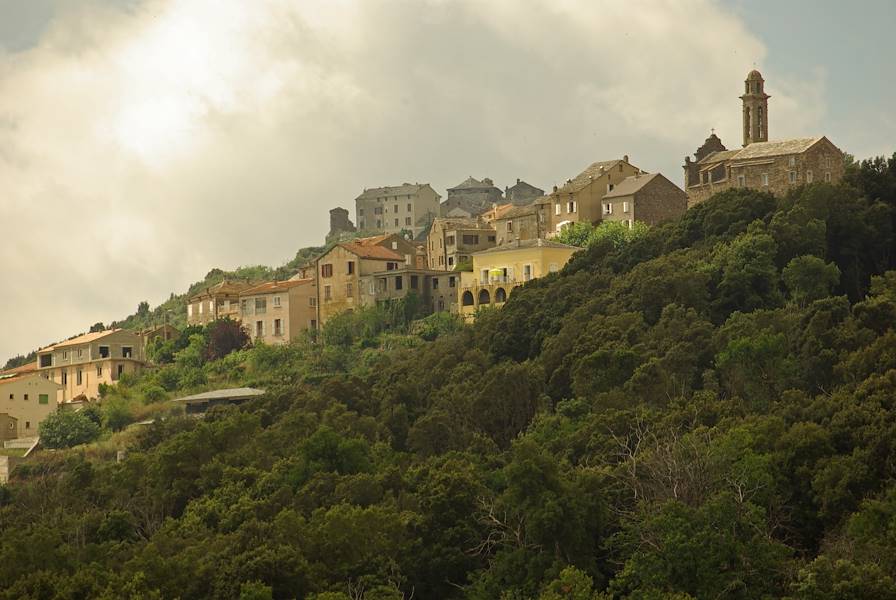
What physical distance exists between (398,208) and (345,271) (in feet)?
163

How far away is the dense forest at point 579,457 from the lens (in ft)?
157

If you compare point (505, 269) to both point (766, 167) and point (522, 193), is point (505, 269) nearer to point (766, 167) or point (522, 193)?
point (766, 167)

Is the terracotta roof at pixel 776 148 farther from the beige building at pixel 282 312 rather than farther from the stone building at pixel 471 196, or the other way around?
the stone building at pixel 471 196

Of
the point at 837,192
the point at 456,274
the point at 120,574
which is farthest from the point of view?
the point at 456,274

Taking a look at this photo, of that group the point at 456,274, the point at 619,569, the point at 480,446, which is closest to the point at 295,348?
the point at 456,274

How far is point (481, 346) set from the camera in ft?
240

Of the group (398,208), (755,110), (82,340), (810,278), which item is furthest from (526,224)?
(398,208)

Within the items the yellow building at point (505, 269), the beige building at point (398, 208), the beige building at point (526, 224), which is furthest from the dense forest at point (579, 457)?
the beige building at point (398, 208)

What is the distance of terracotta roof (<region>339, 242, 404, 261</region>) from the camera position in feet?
309

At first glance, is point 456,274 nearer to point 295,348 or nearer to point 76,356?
point 295,348

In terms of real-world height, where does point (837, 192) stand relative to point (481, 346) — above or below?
above

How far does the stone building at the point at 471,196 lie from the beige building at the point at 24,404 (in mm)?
57642

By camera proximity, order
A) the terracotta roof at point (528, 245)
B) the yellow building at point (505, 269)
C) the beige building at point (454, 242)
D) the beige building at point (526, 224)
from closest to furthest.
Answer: the yellow building at point (505, 269) → the terracotta roof at point (528, 245) → the beige building at point (526, 224) → the beige building at point (454, 242)

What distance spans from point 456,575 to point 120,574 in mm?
8616
